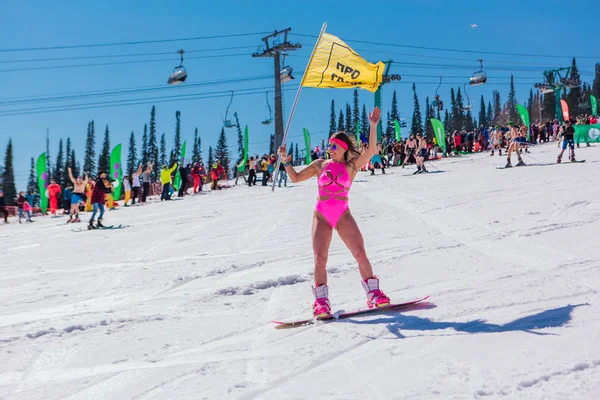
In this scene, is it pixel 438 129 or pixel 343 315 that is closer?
pixel 343 315

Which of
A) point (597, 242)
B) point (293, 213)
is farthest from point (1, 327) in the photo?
point (293, 213)

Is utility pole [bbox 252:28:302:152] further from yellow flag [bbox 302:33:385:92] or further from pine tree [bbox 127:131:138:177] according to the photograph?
pine tree [bbox 127:131:138:177]

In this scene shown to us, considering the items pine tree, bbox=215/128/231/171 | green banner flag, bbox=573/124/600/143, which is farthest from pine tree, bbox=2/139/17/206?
green banner flag, bbox=573/124/600/143

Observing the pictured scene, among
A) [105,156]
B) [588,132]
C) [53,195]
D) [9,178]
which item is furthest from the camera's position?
[105,156]

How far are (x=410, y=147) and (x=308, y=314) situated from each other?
20.3m

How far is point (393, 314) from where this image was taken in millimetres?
4238

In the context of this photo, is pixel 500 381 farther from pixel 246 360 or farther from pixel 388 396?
pixel 246 360

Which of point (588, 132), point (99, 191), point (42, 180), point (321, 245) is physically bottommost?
point (321, 245)

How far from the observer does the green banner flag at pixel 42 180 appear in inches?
880

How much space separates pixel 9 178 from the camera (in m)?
92.2

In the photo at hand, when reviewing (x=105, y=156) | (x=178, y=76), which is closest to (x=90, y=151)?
(x=105, y=156)

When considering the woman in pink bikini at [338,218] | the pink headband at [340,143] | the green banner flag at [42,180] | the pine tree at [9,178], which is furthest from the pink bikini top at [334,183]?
the pine tree at [9,178]

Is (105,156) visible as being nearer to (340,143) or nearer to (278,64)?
(278,64)

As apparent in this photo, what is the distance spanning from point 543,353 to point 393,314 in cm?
139
